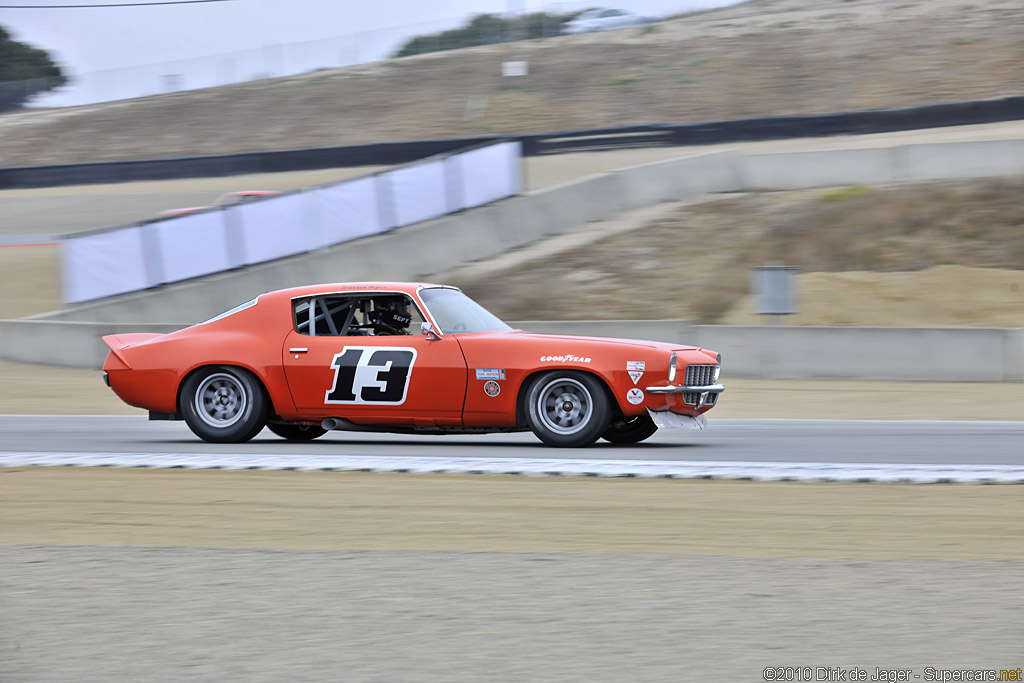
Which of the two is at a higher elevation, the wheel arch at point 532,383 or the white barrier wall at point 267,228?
the white barrier wall at point 267,228

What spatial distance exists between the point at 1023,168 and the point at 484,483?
829 inches

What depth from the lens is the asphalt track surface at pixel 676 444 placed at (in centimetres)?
895

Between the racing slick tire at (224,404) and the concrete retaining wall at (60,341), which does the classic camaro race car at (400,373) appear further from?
the concrete retaining wall at (60,341)

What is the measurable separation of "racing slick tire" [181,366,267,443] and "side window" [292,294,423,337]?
0.64 m

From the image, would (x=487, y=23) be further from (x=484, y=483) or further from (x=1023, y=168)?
(x=484, y=483)

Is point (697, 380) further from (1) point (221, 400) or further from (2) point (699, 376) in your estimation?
(1) point (221, 400)

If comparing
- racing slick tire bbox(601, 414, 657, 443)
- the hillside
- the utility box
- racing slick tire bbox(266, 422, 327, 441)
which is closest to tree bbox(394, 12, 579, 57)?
the hillside

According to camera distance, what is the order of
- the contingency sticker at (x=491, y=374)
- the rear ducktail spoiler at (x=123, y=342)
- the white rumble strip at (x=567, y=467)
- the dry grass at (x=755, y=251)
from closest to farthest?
the white rumble strip at (x=567, y=467) < the contingency sticker at (x=491, y=374) < the rear ducktail spoiler at (x=123, y=342) < the dry grass at (x=755, y=251)

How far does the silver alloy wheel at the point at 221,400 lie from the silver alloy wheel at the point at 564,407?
244 centimetres

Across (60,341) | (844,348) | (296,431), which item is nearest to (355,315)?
(296,431)

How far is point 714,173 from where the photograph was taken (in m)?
28.2

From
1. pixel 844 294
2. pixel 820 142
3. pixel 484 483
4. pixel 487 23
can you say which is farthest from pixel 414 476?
pixel 487 23

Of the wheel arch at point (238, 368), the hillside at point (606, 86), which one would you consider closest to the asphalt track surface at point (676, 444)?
the wheel arch at point (238, 368)

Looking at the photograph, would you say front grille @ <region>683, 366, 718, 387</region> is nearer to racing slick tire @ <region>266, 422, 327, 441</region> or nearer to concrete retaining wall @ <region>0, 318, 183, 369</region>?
racing slick tire @ <region>266, 422, 327, 441</region>
